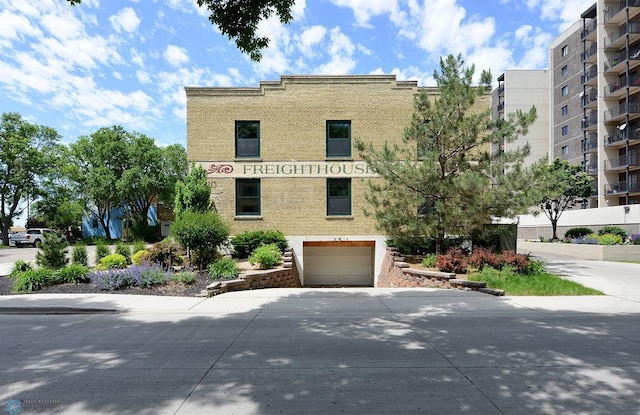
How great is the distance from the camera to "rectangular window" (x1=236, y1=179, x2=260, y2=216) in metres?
19.3

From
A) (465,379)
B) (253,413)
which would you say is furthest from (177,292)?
(465,379)

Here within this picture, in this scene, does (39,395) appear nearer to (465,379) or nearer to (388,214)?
(465,379)

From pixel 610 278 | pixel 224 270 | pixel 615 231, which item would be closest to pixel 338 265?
pixel 224 270

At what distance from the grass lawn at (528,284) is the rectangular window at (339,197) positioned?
26.6 ft

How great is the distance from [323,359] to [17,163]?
147 feet

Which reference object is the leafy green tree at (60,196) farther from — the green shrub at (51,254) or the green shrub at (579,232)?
the green shrub at (579,232)

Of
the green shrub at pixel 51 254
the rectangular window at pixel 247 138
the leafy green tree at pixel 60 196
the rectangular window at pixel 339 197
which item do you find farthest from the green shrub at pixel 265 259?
the leafy green tree at pixel 60 196

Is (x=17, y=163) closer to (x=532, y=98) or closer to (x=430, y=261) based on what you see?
(x=430, y=261)

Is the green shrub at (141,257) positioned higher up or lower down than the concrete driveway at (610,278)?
higher up

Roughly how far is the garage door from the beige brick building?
68cm

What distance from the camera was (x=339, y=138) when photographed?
19438 millimetres

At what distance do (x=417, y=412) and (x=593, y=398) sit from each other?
2.09 meters

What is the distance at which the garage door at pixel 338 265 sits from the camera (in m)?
19.9

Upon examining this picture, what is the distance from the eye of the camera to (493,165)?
14547 mm
